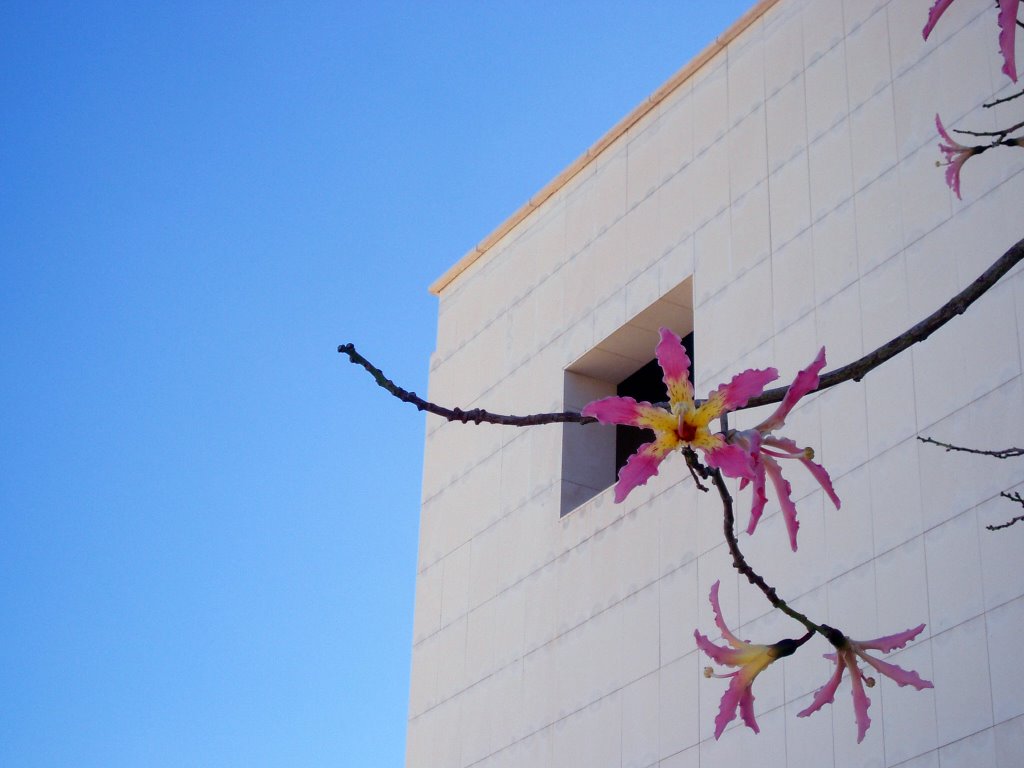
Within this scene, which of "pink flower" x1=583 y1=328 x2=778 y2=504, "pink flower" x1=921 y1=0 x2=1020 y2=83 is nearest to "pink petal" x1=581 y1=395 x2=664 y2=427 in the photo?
"pink flower" x1=583 y1=328 x2=778 y2=504

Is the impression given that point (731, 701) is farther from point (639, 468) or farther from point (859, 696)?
point (639, 468)

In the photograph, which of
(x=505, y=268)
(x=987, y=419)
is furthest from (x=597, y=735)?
(x=505, y=268)

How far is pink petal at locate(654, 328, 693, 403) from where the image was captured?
1733 mm

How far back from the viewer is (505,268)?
11.8 metres

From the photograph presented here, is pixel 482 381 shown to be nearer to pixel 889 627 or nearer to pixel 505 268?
pixel 505 268

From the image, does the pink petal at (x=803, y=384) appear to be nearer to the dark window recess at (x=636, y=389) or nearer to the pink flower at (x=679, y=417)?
the pink flower at (x=679, y=417)

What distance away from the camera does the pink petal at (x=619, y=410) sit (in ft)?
5.52

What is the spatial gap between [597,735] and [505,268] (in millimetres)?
3908

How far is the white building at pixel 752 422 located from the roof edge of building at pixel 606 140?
21 millimetres

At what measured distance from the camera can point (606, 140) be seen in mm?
11023

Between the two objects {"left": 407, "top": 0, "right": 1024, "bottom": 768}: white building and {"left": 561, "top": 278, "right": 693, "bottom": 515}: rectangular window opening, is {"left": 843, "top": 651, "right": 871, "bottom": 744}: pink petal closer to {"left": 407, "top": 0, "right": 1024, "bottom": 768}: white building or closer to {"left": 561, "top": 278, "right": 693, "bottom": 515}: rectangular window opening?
{"left": 407, "top": 0, "right": 1024, "bottom": 768}: white building

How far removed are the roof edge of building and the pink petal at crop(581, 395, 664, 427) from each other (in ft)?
27.4

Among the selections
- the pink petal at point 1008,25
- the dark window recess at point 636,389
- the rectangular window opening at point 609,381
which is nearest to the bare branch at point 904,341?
the pink petal at point 1008,25

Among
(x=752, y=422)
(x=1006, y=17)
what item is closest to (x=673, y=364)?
(x=1006, y=17)
